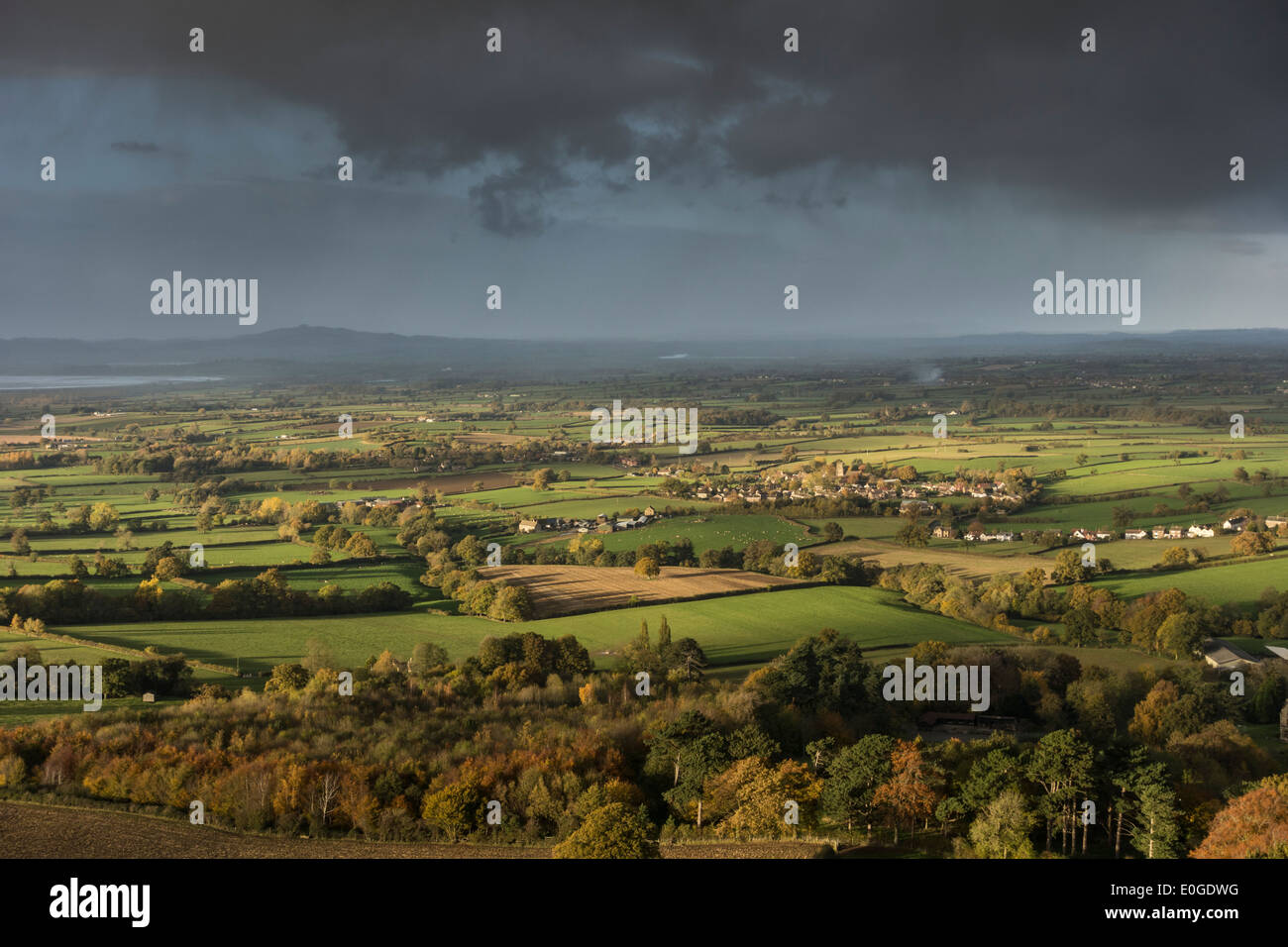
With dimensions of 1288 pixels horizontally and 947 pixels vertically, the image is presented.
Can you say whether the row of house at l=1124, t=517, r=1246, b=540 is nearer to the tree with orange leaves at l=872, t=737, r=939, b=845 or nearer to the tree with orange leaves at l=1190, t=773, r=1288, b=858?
the tree with orange leaves at l=1190, t=773, r=1288, b=858

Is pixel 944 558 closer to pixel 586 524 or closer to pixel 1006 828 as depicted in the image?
pixel 586 524

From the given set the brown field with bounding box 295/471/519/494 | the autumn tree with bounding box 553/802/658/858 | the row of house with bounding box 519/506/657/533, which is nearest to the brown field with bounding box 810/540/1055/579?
the row of house with bounding box 519/506/657/533

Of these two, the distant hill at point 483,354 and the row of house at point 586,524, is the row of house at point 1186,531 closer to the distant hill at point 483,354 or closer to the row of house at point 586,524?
the row of house at point 586,524

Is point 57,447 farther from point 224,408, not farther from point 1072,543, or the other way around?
point 1072,543

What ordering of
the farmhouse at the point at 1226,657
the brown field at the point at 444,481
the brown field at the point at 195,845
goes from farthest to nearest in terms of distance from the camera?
1. the brown field at the point at 444,481
2. the farmhouse at the point at 1226,657
3. the brown field at the point at 195,845

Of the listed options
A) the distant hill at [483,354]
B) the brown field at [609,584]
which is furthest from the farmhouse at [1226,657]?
the distant hill at [483,354]

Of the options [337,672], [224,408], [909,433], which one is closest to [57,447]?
[224,408]
